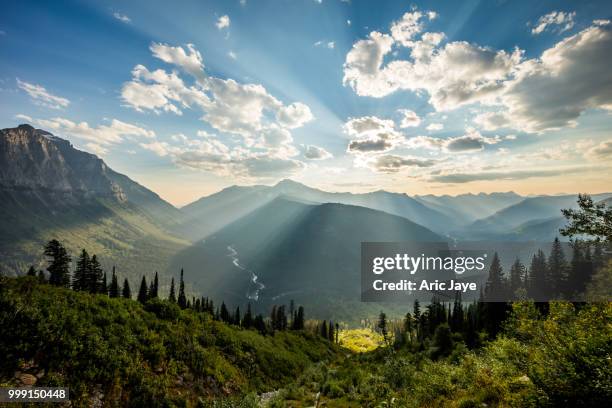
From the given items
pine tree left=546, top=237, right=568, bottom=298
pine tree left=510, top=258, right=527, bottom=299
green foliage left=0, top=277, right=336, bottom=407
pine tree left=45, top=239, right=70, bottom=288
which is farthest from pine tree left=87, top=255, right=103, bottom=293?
pine tree left=546, top=237, right=568, bottom=298

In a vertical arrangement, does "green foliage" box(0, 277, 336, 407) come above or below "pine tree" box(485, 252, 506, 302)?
above

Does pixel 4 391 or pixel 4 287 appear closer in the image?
pixel 4 391

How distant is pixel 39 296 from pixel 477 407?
88.7 feet

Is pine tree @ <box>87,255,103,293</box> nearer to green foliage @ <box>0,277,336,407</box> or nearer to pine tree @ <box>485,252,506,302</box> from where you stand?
green foliage @ <box>0,277,336,407</box>

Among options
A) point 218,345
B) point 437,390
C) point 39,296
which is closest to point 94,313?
point 39,296

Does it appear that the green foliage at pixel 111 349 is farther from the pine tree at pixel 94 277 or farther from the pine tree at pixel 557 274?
the pine tree at pixel 557 274

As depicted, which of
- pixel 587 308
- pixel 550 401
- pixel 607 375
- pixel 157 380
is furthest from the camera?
pixel 157 380

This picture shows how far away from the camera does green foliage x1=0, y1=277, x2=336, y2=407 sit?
15.8 metres

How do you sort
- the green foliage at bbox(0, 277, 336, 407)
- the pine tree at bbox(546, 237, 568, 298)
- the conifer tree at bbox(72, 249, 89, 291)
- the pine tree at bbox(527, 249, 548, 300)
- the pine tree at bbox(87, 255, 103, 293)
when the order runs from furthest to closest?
the pine tree at bbox(527, 249, 548, 300)
the pine tree at bbox(87, 255, 103, 293)
the conifer tree at bbox(72, 249, 89, 291)
the pine tree at bbox(546, 237, 568, 298)
the green foliage at bbox(0, 277, 336, 407)

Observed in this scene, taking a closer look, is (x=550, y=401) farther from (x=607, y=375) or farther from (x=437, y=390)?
(x=437, y=390)

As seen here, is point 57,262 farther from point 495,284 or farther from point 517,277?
point 517,277

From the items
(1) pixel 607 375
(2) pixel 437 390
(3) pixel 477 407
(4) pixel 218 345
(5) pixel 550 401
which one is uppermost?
(1) pixel 607 375

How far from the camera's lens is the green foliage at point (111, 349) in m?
15.8

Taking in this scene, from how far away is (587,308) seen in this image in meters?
15.7
